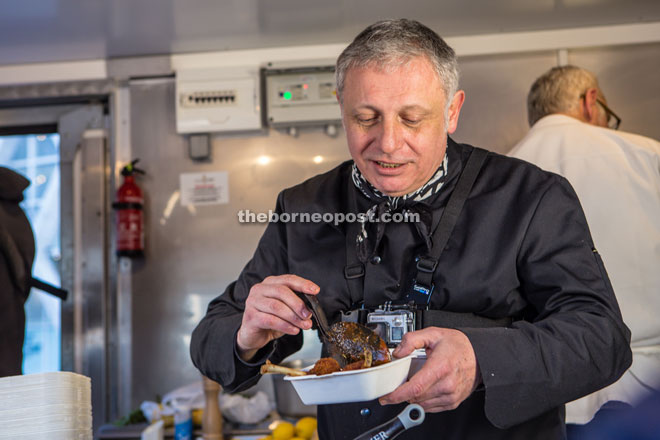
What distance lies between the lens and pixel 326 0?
2852 mm

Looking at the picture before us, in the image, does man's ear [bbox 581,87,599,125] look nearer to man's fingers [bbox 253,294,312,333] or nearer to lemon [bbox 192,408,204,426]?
man's fingers [bbox 253,294,312,333]

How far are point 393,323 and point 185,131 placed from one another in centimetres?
237

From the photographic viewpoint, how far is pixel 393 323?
1289mm

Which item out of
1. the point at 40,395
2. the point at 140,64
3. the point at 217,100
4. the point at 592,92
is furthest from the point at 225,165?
the point at 40,395

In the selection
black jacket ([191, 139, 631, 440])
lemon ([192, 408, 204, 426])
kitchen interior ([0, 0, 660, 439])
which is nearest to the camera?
black jacket ([191, 139, 631, 440])

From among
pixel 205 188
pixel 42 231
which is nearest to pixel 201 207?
pixel 205 188

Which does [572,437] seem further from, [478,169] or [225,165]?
[225,165]

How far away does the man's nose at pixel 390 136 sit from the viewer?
1.32 meters

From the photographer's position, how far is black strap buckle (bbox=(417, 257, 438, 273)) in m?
Answer: 1.29

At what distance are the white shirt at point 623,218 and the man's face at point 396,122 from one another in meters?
1.12

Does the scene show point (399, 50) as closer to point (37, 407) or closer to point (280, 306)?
point (280, 306)

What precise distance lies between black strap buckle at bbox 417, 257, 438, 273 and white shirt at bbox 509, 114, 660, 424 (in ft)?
3.67

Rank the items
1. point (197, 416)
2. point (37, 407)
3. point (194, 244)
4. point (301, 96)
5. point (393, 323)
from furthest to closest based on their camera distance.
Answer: point (194, 244), point (301, 96), point (197, 416), point (393, 323), point (37, 407)

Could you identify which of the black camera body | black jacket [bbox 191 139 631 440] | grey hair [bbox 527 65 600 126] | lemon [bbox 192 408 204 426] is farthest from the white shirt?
lemon [bbox 192 408 204 426]
